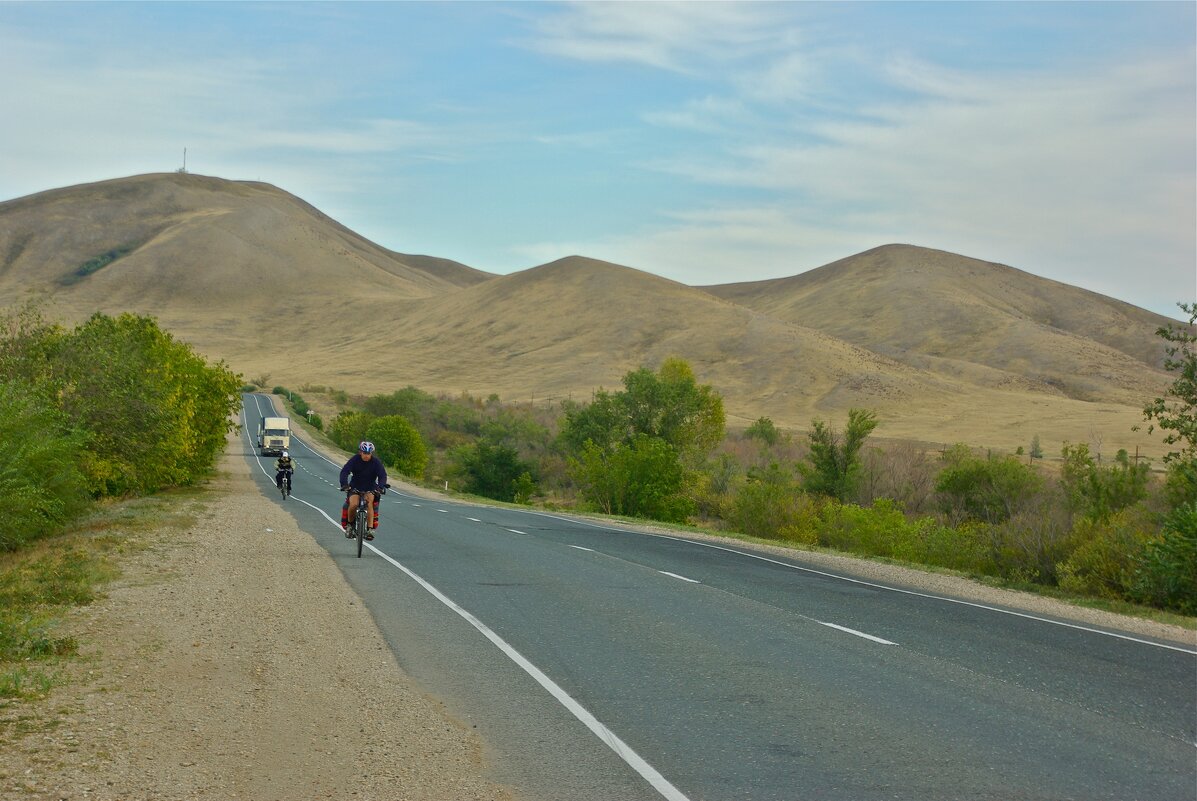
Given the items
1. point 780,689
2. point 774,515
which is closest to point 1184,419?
point 774,515

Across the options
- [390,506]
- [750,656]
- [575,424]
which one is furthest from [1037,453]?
[750,656]

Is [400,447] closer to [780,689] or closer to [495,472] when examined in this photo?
[495,472]

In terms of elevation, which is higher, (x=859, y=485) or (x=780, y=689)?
(x=859, y=485)

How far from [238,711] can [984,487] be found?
118ft

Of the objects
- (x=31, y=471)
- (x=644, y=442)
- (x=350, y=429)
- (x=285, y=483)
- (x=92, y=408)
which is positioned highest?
(x=644, y=442)

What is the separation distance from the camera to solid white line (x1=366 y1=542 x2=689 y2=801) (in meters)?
6.05

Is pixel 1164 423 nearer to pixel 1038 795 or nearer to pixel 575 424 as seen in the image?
pixel 1038 795

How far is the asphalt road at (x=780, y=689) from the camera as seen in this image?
20.8 feet

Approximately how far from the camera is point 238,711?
750cm

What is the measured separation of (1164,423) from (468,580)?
47.1 ft

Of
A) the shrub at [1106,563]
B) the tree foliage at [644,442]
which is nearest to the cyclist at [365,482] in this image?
the shrub at [1106,563]

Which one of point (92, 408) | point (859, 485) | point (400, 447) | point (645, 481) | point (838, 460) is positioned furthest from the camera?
point (400, 447)

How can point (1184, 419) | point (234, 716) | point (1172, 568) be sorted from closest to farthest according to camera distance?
point (234, 716) → point (1172, 568) → point (1184, 419)

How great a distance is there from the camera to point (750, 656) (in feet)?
32.4
